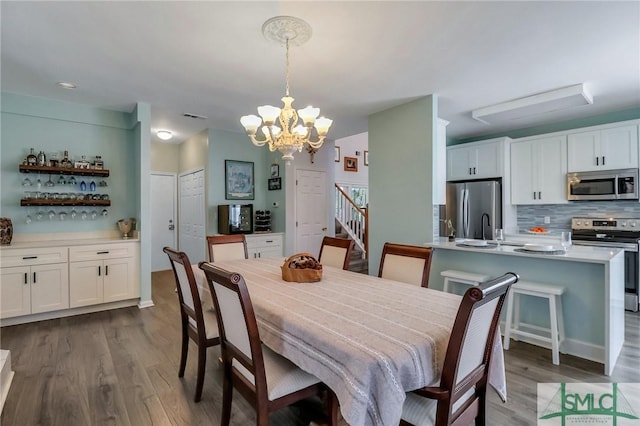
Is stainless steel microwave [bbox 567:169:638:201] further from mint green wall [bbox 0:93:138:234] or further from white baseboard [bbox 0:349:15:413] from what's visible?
white baseboard [bbox 0:349:15:413]

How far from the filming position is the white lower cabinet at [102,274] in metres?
3.76

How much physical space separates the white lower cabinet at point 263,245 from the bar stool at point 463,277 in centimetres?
293

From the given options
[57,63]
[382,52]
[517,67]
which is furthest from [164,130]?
[517,67]

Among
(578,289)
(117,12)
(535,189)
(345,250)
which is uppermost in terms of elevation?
(117,12)

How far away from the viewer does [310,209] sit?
232 inches

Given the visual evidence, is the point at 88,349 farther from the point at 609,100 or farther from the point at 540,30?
the point at 609,100

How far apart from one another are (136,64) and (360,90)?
2224mm

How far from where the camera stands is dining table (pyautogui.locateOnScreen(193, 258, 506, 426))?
115 cm

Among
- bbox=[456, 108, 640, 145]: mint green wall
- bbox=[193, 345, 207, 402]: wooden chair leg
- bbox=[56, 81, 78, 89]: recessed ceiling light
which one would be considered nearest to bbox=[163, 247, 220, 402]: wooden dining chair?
bbox=[193, 345, 207, 402]: wooden chair leg

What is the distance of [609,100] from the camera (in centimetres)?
392

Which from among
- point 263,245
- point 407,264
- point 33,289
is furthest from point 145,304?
point 407,264

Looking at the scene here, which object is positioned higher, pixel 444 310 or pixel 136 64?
pixel 136 64

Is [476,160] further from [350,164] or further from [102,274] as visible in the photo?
[102,274]

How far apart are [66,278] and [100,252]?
1.40 feet
